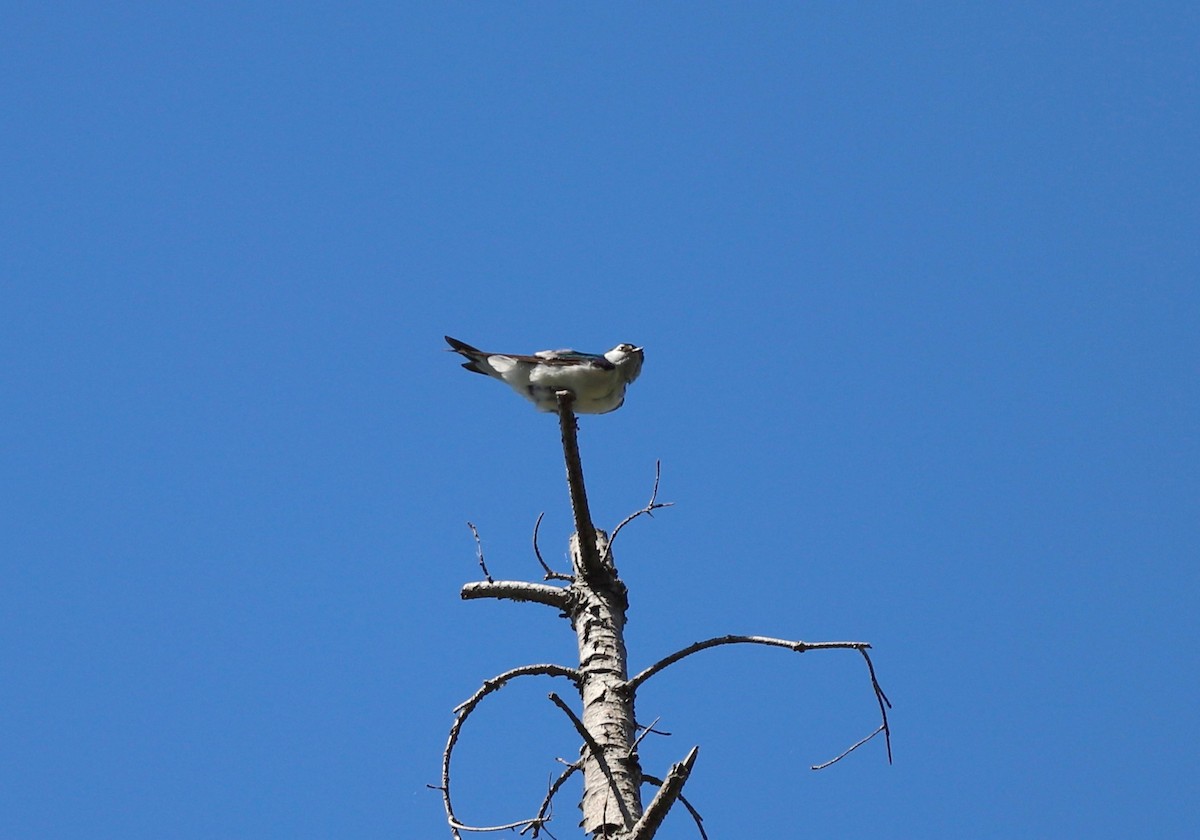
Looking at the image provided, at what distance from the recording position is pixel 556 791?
4.16 m

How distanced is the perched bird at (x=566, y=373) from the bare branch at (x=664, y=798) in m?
2.42

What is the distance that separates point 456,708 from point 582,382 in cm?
172

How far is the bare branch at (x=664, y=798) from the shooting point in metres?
3.12

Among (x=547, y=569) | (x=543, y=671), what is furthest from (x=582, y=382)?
(x=543, y=671)

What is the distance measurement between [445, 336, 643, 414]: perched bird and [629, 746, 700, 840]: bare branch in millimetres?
2423

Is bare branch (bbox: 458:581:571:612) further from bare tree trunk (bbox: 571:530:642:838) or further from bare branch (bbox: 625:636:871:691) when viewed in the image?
bare branch (bbox: 625:636:871:691)

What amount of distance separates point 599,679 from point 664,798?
108 cm

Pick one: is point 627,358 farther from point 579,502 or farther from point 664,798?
point 664,798

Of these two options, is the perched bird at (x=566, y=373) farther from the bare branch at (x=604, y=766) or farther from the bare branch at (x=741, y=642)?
the bare branch at (x=604, y=766)

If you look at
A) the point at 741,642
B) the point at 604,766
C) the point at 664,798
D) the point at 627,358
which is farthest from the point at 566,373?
the point at 664,798

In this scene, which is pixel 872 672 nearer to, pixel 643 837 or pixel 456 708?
pixel 643 837


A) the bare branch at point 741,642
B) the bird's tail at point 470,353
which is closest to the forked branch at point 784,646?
the bare branch at point 741,642

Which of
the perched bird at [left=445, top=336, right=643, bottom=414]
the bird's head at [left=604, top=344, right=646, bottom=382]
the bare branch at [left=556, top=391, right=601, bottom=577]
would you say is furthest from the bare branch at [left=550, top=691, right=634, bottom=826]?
the bird's head at [left=604, top=344, right=646, bottom=382]

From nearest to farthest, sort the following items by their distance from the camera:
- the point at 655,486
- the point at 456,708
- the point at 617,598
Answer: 1. the point at 456,708
2. the point at 617,598
3. the point at 655,486
